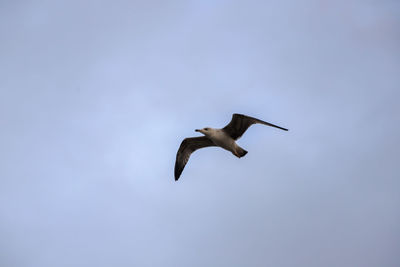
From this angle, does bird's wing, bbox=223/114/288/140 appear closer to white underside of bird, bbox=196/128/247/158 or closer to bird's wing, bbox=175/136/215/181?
white underside of bird, bbox=196/128/247/158

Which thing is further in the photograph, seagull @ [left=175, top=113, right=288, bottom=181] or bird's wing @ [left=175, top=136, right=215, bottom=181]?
bird's wing @ [left=175, top=136, right=215, bottom=181]

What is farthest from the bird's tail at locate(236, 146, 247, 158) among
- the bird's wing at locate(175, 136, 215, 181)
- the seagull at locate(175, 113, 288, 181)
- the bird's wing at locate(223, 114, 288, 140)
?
the bird's wing at locate(175, 136, 215, 181)

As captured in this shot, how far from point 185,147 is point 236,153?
285cm

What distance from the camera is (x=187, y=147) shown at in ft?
68.3

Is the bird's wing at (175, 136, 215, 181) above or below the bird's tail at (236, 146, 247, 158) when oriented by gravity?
above

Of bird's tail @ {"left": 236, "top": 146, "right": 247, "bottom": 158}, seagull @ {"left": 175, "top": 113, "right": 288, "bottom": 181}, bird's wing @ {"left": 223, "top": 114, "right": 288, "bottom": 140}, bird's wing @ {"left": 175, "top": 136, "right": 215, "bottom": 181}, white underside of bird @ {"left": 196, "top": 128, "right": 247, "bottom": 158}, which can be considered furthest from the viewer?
bird's wing @ {"left": 175, "top": 136, "right": 215, "bottom": 181}

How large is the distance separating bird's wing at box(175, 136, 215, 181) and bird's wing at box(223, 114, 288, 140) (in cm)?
180

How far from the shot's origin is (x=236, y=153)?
1888cm

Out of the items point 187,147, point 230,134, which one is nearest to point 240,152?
point 230,134

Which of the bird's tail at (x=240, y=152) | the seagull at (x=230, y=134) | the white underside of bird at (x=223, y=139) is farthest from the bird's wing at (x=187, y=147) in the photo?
the bird's tail at (x=240, y=152)

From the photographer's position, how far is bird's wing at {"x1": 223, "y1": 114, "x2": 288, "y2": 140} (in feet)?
58.7

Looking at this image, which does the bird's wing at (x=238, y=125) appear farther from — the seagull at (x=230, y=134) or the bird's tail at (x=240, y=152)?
the bird's tail at (x=240, y=152)

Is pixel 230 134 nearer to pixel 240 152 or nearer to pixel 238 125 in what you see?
pixel 238 125

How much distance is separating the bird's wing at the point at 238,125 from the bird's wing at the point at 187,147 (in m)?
1.80
